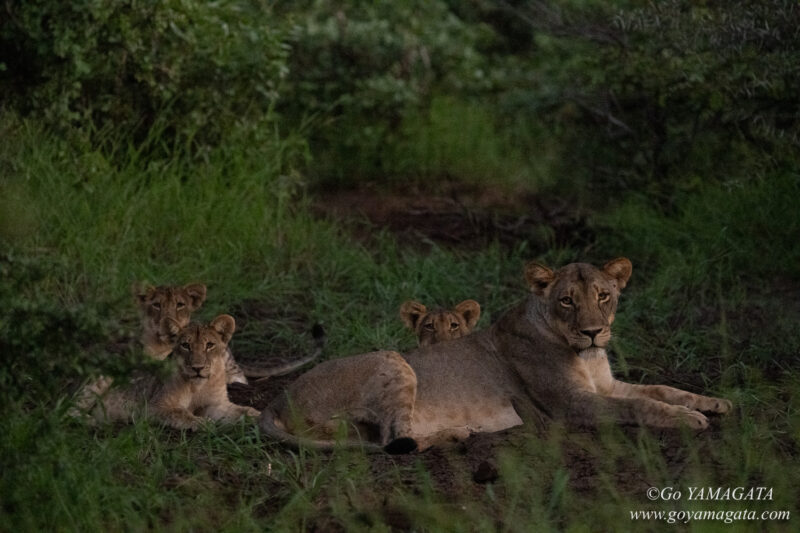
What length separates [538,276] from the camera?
6.58 meters

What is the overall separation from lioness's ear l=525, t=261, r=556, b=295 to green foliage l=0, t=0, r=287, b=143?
12.1 ft

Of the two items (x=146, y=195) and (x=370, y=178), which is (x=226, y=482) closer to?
(x=146, y=195)

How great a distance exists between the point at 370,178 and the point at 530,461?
7.28 meters

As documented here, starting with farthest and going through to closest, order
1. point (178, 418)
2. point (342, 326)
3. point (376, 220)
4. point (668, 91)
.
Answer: point (376, 220) → point (668, 91) → point (342, 326) → point (178, 418)

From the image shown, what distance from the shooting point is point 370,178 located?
12.8 metres

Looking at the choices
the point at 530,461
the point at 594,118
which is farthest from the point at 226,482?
the point at 594,118

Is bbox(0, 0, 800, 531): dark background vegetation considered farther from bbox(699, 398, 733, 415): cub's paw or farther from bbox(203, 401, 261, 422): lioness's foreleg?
bbox(203, 401, 261, 422): lioness's foreleg

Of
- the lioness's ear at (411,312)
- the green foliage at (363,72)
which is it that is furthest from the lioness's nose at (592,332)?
the green foliage at (363,72)

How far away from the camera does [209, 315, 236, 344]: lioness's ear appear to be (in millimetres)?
7090

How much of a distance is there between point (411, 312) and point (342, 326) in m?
0.88

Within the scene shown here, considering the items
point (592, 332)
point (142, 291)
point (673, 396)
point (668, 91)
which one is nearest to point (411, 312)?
point (142, 291)

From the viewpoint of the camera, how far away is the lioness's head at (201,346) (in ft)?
22.7

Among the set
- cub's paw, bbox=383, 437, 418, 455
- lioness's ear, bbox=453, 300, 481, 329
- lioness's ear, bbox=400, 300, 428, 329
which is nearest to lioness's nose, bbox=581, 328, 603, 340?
cub's paw, bbox=383, 437, 418, 455

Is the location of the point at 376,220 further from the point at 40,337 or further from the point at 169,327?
the point at 40,337
